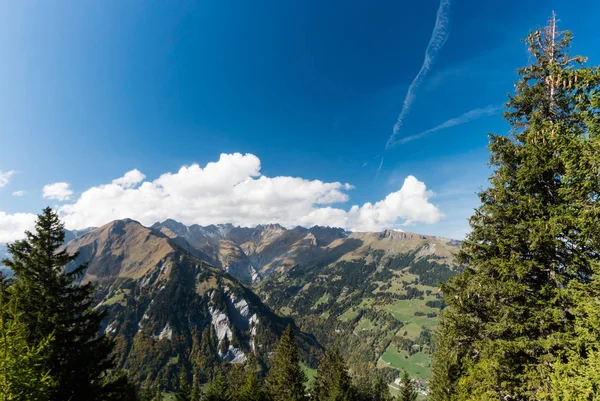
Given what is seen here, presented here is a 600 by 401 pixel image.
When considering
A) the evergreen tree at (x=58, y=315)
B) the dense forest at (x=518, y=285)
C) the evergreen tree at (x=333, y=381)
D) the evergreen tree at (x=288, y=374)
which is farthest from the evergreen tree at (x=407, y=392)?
the evergreen tree at (x=58, y=315)

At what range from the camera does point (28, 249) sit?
710 inches

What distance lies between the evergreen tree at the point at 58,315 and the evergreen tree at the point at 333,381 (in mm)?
38498

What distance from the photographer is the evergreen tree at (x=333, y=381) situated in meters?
47.0

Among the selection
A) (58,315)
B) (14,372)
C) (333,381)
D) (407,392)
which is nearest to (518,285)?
(14,372)

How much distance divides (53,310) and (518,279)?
84.7 feet

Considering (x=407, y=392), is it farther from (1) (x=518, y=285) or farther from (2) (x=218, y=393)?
(1) (x=518, y=285)

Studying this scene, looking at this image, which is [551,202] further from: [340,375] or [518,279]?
[340,375]

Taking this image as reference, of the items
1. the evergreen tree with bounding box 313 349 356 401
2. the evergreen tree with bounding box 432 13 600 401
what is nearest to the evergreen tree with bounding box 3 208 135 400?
the evergreen tree with bounding box 432 13 600 401

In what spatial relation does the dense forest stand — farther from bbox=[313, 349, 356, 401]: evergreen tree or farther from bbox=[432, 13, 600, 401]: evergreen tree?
bbox=[313, 349, 356, 401]: evergreen tree

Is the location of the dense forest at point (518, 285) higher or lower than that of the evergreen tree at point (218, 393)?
higher

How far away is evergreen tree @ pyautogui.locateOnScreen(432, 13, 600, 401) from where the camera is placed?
1116cm

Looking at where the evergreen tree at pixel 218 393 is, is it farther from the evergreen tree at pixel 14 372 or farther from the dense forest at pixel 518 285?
the evergreen tree at pixel 14 372

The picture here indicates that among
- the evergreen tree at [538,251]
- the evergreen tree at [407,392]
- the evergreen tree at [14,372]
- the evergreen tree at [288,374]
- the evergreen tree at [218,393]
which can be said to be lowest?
the evergreen tree at [218,393]

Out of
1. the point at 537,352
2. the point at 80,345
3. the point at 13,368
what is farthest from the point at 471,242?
the point at 80,345
